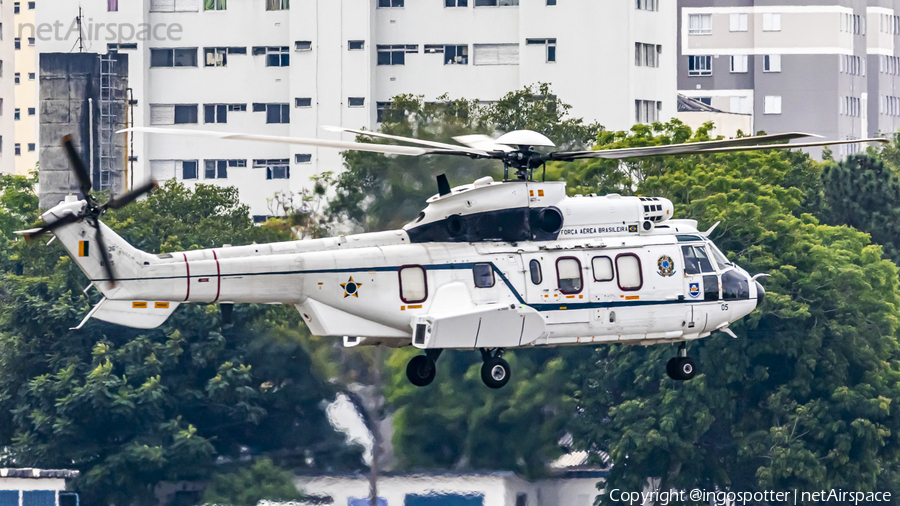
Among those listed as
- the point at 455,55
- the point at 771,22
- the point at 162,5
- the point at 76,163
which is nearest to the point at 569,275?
the point at 76,163

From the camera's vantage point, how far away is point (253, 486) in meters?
66.1

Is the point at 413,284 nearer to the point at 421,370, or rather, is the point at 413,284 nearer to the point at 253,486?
the point at 421,370

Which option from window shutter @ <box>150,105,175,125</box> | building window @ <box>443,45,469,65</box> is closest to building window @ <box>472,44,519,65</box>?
building window @ <box>443,45,469,65</box>

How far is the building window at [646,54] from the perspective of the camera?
9816cm

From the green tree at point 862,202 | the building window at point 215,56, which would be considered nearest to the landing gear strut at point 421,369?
the green tree at point 862,202

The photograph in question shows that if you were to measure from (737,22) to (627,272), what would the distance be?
120712 mm

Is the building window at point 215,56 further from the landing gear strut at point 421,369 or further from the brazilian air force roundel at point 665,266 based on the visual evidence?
the landing gear strut at point 421,369

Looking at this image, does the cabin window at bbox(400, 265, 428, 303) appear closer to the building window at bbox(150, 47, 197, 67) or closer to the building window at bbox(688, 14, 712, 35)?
the building window at bbox(150, 47, 197, 67)

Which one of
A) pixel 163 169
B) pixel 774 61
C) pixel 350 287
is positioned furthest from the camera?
pixel 774 61

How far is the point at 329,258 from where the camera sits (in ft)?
101

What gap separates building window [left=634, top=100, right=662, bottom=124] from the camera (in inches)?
3863

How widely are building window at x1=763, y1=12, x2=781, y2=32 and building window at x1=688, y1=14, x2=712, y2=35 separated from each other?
4.90m

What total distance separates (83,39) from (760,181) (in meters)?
54.6

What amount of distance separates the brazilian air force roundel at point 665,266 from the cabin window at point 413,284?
4801mm
